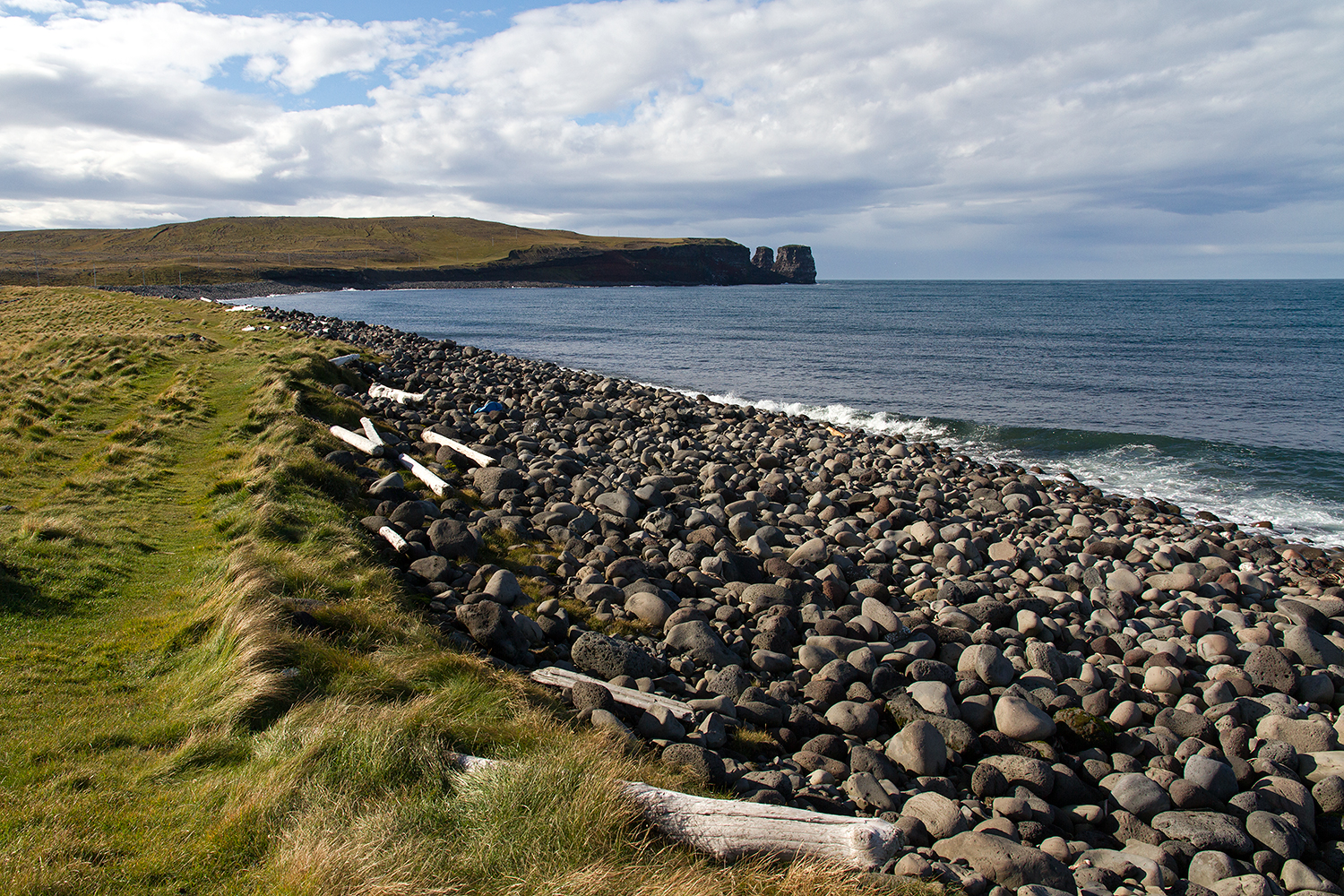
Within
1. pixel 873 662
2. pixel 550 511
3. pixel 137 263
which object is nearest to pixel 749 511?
pixel 550 511

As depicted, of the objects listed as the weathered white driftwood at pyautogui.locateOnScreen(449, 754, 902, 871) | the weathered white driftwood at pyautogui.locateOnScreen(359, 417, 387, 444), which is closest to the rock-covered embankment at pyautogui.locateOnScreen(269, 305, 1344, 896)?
the weathered white driftwood at pyautogui.locateOnScreen(449, 754, 902, 871)

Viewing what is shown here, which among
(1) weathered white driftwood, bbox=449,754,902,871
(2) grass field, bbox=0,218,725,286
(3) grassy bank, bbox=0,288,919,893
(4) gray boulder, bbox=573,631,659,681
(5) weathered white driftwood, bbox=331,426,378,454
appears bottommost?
(4) gray boulder, bbox=573,631,659,681

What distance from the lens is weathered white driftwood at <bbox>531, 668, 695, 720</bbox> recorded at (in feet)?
21.2

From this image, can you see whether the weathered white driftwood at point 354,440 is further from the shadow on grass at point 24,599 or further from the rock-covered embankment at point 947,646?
the shadow on grass at point 24,599

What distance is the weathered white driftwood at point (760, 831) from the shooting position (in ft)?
14.0

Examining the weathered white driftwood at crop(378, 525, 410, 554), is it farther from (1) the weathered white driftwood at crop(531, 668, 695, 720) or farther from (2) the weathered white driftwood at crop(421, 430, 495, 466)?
(2) the weathered white driftwood at crop(421, 430, 495, 466)

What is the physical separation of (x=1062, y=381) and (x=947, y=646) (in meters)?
31.2

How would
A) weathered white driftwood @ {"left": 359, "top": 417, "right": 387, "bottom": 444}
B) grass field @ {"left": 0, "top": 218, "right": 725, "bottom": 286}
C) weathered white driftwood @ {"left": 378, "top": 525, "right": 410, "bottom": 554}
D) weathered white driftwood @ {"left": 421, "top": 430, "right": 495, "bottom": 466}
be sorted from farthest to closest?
grass field @ {"left": 0, "top": 218, "right": 725, "bottom": 286}
weathered white driftwood @ {"left": 421, "top": 430, "right": 495, "bottom": 466}
weathered white driftwood @ {"left": 359, "top": 417, "right": 387, "bottom": 444}
weathered white driftwood @ {"left": 378, "top": 525, "right": 410, "bottom": 554}

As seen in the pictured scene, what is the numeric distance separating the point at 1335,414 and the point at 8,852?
3609 centimetres

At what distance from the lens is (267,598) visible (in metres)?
6.61

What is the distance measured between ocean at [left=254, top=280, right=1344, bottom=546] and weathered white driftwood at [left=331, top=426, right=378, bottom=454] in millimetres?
17371

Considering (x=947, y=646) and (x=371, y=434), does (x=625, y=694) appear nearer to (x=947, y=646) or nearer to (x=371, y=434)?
(x=947, y=646)

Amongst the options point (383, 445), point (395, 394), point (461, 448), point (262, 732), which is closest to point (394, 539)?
point (262, 732)

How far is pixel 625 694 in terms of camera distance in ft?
21.5
